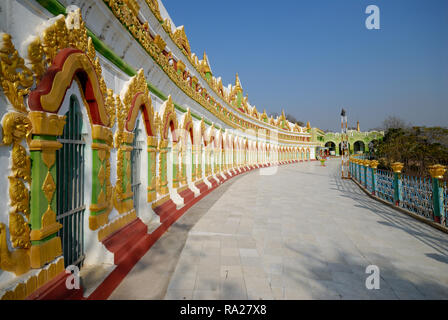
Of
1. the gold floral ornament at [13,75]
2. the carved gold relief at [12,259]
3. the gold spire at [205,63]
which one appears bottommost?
the carved gold relief at [12,259]

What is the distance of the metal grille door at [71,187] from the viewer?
2.69 m

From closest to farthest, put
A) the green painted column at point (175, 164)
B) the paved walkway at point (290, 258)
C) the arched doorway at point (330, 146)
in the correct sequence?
the paved walkway at point (290, 258)
the green painted column at point (175, 164)
the arched doorway at point (330, 146)

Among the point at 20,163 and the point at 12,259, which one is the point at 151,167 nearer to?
the point at 20,163

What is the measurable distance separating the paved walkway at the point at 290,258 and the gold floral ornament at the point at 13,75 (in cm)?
240

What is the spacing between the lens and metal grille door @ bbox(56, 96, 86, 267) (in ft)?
8.84

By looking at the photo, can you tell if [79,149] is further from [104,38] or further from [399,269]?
[399,269]

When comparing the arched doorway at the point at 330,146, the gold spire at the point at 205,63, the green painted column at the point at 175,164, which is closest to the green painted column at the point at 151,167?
the green painted column at the point at 175,164

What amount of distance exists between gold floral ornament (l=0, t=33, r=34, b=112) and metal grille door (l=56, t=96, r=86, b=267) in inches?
29.5

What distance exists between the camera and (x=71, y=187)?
2857 mm

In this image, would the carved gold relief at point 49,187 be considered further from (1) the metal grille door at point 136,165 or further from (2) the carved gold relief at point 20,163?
(1) the metal grille door at point 136,165

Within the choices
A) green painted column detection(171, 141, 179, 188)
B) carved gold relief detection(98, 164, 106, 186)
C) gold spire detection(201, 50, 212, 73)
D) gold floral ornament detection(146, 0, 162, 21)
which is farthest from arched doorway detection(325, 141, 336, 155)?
carved gold relief detection(98, 164, 106, 186)

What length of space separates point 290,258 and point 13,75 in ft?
13.7

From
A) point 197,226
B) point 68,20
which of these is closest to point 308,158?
point 197,226
